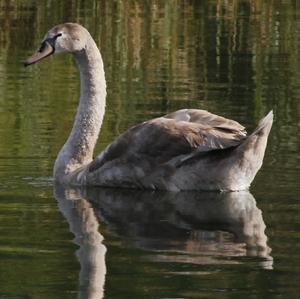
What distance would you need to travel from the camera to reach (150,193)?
12.1m

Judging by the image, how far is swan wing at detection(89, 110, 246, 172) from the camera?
11812mm

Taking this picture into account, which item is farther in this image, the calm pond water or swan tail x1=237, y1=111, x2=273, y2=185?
swan tail x1=237, y1=111, x2=273, y2=185

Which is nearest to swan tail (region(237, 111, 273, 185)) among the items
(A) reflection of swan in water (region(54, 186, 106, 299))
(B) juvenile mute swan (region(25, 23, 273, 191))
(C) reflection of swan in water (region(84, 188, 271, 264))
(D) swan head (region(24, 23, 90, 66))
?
(B) juvenile mute swan (region(25, 23, 273, 191))

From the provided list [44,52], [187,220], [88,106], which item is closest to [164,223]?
[187,220]

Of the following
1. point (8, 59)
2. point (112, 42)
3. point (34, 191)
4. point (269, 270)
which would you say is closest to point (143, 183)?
point (34, 191)

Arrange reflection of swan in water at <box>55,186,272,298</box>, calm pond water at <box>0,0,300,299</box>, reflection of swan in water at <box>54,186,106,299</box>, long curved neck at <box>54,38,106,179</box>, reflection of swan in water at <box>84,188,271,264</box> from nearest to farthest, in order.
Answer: reflection of swan in water at <box>54,186,106,299</box>, calm pond water at <box>0,0,300,299</box>, reflection of swan in water at <box>55,186,272,298</box>, reflection of swan in water at <box>84,188,271,264</box>, long curved neck at <box>54,38,106,179</box>

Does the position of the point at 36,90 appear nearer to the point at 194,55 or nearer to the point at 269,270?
the point at 194,55

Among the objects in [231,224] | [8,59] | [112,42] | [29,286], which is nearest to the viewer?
[29,286]

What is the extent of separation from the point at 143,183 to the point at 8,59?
915 cm

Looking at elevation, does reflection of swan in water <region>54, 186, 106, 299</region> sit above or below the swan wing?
below

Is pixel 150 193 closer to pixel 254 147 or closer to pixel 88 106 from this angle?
pixel 254 147

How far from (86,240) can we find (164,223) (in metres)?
0.83

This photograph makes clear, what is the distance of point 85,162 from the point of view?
13086 mm

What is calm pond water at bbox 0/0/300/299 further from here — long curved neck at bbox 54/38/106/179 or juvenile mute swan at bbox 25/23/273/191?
long curved neck at bbox 54/38/106/179
